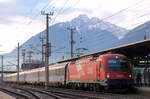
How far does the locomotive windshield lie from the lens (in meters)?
23.6

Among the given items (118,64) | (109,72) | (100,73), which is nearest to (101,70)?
(100,73)

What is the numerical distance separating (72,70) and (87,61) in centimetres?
519

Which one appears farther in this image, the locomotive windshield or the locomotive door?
the locomotive door

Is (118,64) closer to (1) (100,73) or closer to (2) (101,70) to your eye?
(2) (101,70)

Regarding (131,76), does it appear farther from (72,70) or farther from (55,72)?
(55,72)

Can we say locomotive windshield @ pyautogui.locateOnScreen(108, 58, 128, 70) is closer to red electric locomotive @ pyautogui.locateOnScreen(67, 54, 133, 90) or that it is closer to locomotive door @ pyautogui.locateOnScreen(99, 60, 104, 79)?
red electric locomotive @ pyautogui.locateOnScreen(67, 54, 133, 90)

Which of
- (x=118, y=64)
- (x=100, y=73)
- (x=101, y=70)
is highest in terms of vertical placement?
(x=118, y=64)

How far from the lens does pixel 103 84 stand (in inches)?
930

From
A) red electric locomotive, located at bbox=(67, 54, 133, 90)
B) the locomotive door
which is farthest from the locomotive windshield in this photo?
the locomotive door

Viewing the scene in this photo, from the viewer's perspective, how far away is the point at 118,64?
23672 millimetres

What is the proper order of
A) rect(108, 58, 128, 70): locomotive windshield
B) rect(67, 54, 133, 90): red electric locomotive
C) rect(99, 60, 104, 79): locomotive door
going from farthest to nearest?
rect(99, 60, 104, 79): locomotive door, rect(108, 58, 128, 70): locomotive windshield, rect(67, 54, 133, 90): red electric locomotive

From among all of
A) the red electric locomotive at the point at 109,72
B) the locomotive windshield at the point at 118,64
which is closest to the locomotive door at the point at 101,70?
the red electric locomotive at the point at 109,72

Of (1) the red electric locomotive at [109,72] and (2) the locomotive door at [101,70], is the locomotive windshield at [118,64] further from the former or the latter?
(2) the locomotive door at [101,70]

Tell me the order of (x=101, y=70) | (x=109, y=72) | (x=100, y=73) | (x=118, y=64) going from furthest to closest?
(x=100, y=73) < (x=101, y=70) < (x=118, y=64) < (x=109, y=72)
